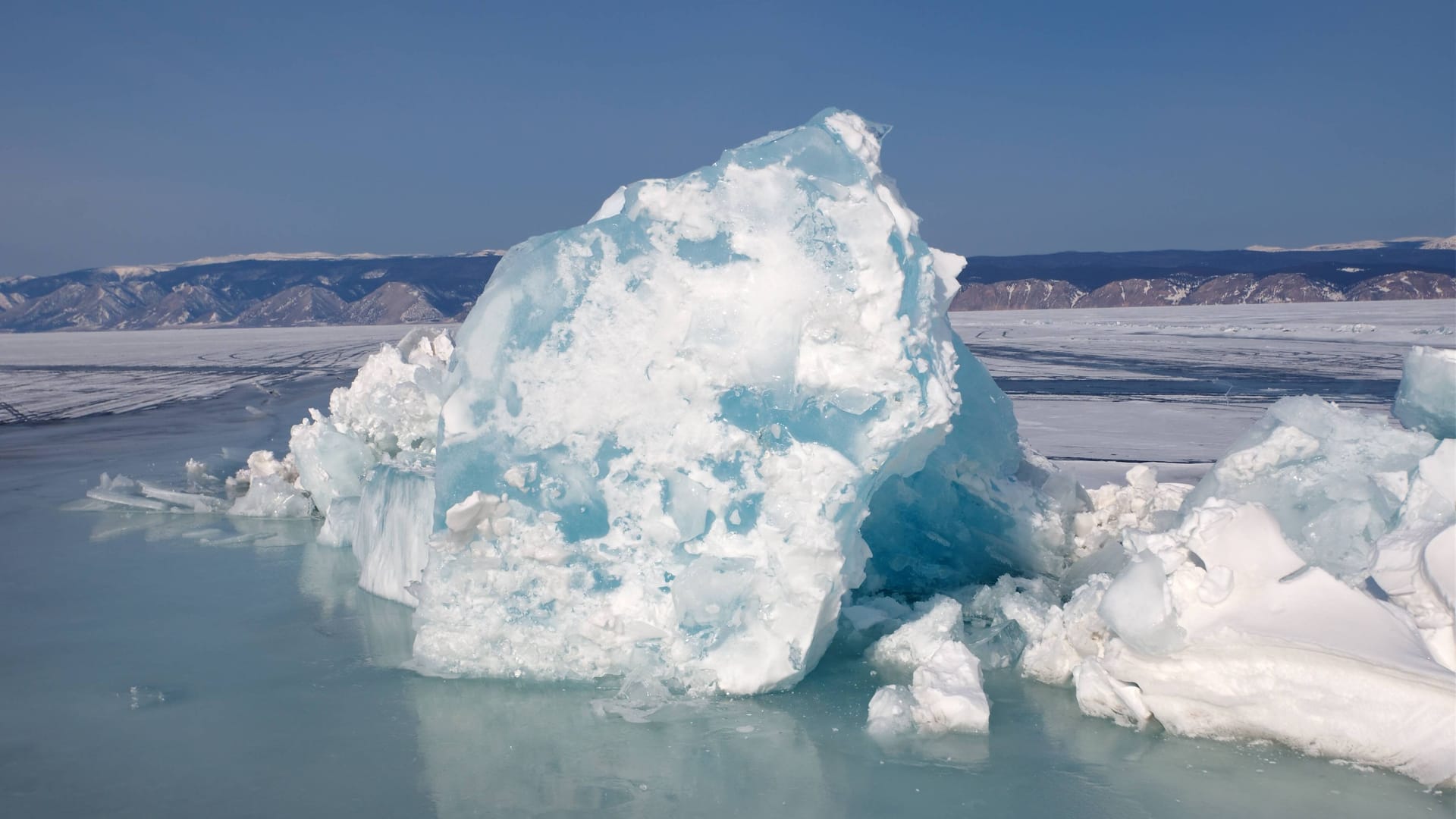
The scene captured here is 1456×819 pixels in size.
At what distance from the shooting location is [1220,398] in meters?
14.1

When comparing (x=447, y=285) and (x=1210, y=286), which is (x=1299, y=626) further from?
(x=447, y=285)

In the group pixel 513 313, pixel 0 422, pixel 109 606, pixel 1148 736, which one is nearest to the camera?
pixel 1148 736

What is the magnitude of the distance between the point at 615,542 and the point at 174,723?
1654 millimetres

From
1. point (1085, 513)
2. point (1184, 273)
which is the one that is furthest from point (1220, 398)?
point (1184, 273)

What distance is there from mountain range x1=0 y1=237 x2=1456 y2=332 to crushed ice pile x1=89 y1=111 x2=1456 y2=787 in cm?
6146

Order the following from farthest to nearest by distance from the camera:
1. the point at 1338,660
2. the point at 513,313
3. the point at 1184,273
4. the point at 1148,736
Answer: the point at 1184,273, the point at 513,313, the point at 1148,736, the point at 1338,660

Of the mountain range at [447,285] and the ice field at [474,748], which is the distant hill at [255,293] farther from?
the ice field at [474,748]

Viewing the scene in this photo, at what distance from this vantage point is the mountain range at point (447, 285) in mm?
83188

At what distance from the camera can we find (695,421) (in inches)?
160

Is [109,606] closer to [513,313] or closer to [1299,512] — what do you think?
[513,313]

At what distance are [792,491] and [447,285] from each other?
406 ft

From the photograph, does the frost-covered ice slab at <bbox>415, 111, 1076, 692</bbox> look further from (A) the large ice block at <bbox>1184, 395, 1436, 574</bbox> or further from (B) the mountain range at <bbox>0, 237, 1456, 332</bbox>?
(B) the mountain range at <bbox>0, 237, 1456, 332</bbox>

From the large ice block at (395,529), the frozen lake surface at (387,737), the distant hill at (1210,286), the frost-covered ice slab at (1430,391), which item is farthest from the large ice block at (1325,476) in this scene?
the distant hill at (1210,286)

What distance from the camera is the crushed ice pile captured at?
3.57m
